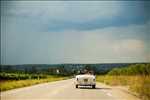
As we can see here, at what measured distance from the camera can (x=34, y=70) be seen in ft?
509

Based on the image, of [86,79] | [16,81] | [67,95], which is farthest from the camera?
[16,81]

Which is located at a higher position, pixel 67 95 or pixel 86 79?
pixel 86 79

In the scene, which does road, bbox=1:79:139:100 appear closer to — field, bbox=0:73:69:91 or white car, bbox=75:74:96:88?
white car, bbox=75:74:96:88

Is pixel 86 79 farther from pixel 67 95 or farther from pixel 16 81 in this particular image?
pixel 16 81

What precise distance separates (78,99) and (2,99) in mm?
3442

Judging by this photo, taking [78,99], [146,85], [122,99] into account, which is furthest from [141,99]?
[146,85]

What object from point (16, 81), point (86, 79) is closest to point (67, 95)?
point (86, 79)

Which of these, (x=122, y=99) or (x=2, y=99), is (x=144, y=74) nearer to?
(x=122, y=99)

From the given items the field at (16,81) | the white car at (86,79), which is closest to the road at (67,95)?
the white car at (86,79)

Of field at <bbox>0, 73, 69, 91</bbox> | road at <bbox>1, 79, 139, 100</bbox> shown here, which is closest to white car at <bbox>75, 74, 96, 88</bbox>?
road at <bbox>1, 79, 139, 100</bbox>

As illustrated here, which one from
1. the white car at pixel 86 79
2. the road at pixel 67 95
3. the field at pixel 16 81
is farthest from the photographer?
the field at pixel 16 81

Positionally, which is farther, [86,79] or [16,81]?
[16,81]

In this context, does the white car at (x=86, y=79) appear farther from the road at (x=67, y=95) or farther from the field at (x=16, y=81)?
the field at (x=16, y=81)

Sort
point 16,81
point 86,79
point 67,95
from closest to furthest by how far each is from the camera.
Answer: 1. point 67,95
2. point 86,79
3. point 16,81
